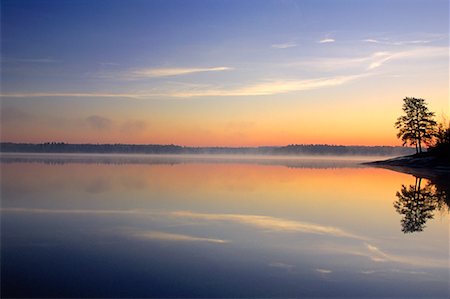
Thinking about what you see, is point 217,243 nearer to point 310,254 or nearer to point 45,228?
point 310,254

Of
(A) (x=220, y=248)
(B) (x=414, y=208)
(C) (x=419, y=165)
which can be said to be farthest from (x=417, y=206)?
(C) (x=419, y=165)

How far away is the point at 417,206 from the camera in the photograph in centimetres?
2152

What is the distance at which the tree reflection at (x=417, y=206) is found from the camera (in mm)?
16547

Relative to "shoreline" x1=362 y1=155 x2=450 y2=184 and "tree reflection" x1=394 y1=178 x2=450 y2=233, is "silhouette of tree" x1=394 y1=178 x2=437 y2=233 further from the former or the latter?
"shoreline" x1=362 y1=155 x2=450 y2=184

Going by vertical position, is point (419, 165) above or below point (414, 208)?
above

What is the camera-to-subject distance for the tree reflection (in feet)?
54.3

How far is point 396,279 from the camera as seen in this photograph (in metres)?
9.65

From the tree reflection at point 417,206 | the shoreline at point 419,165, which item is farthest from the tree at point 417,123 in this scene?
the tree reflection at point 417,206

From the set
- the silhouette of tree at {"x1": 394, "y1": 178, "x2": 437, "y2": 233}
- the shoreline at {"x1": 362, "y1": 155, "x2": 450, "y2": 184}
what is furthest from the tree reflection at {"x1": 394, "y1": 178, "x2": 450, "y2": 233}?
A: the shoreline at {"x1": 362, "y1": 155, "x2": 450, "y2": 184}

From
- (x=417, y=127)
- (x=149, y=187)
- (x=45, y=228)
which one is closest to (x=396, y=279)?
(x=45, y=228)

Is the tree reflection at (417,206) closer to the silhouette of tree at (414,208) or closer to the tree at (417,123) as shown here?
the silhouette of tree at (414,208)

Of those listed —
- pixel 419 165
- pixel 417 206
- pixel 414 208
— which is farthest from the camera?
pixel 419 165

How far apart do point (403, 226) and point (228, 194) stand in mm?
12148

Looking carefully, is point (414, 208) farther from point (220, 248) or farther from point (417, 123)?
point (417, 123)
